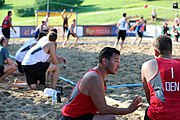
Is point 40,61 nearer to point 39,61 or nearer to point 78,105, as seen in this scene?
point 39,61

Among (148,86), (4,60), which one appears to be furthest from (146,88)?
(4,60)

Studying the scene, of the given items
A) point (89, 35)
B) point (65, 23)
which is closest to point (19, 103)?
point (65, 23)

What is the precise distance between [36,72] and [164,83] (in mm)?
4407

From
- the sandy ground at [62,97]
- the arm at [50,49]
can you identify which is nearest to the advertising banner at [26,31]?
the sandy ground at [62,97]

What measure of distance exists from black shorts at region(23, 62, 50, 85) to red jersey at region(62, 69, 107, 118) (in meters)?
3.88

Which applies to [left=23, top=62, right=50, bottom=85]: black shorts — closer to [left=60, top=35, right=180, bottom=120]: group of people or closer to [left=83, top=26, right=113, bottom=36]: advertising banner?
[left=60, top=35, right=180, bottom=120]: group of people

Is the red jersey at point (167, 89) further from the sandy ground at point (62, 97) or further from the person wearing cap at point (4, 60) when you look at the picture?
the person wearing cap at point (4, 60)

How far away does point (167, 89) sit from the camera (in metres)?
3.68

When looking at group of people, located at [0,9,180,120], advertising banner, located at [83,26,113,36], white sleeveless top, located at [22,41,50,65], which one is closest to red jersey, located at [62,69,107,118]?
group of people, located at [0,9,180,120]

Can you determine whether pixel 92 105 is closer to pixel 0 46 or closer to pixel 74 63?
pixel 0 46

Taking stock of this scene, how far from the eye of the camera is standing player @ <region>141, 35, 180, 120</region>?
369 cm

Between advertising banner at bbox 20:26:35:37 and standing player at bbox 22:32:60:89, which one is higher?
standing player at bbox 22:32:60:89

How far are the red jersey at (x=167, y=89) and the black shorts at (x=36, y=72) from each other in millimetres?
4212

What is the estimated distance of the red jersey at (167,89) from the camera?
12.1ft
